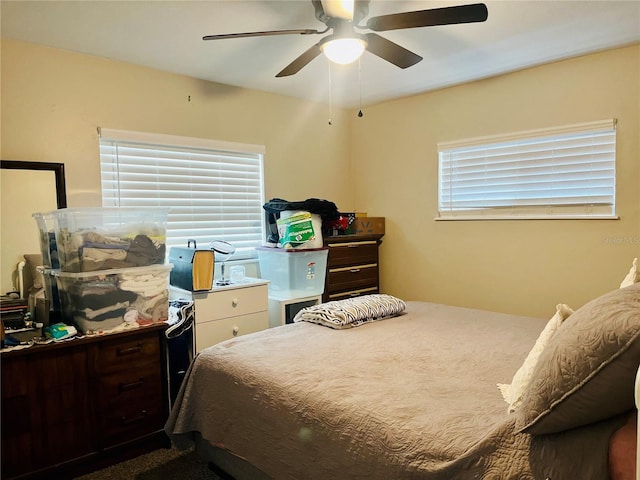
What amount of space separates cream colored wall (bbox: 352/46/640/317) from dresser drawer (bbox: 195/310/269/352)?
1.46m

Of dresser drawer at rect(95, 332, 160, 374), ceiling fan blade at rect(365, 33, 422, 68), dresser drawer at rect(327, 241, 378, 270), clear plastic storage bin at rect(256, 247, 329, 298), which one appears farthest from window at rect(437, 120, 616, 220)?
dresser drawer at rect(95, 332, 160, 374)

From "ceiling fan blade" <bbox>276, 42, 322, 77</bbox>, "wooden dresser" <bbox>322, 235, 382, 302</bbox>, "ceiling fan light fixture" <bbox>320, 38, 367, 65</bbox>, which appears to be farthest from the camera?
"wooden dresser" <bbox>322, 235, 382, 302</bbox>

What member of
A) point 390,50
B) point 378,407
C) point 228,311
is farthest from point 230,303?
point 390,50

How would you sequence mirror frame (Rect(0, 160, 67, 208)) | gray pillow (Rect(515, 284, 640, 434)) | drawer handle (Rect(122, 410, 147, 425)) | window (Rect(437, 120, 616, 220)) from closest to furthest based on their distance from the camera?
gray pillow (Rect(515, 284, 640, 434))
drawer handle (Rect(122, 410, 147, 425))
mirror frame (Rect(0, 160, 67, 208))
window (Rect(437, 120, 616, 220))

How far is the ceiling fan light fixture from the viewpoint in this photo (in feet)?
6.56

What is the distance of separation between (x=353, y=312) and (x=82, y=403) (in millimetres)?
1447

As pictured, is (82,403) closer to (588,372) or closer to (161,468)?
(161,468)

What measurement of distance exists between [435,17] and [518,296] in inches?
86.1

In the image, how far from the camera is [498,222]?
132 inches

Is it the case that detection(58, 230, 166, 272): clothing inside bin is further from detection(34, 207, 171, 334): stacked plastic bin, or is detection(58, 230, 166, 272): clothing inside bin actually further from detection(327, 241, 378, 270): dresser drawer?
detection(327, 241, 378, 270): dresser drawer

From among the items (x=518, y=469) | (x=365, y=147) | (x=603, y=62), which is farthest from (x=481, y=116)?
(x=518, y=469)

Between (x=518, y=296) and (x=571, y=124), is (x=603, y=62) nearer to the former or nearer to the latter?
(x=571, y=124)

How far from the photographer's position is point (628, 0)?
2.17 m

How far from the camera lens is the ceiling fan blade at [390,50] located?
2.09 m
